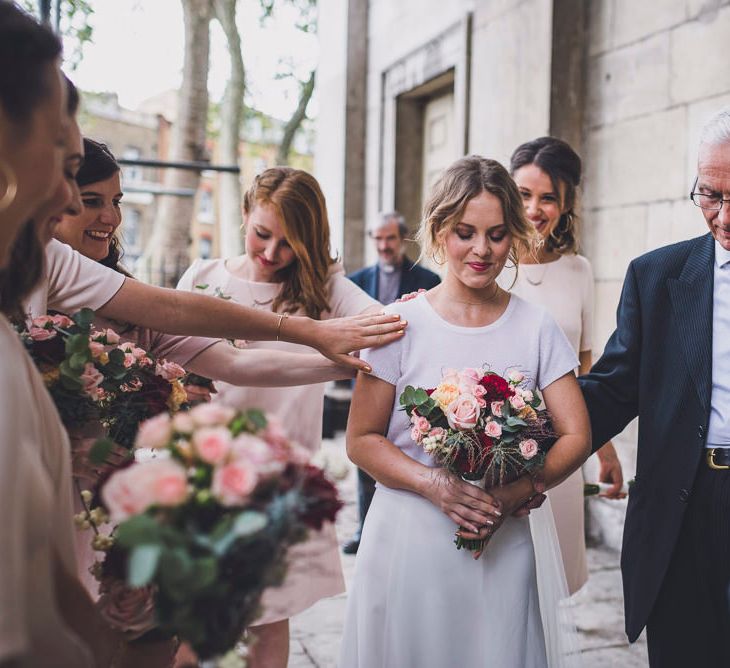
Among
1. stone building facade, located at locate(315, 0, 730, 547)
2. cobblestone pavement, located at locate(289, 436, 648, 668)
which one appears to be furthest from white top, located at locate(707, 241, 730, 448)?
stone building facade, located at locate(315, 0, 730, 547)

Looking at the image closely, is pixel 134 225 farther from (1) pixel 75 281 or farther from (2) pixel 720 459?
(2) pixel 720 459

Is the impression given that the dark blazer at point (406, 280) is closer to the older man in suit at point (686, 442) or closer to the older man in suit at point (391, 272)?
the older man in suit at point (391, 272)

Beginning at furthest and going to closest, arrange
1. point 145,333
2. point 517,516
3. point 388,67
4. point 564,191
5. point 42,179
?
1. point 388,67
2. point 564,191
3. point 145,333
4. point 517,516
5. point 42,179

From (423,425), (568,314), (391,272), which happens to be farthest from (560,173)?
(391,272)

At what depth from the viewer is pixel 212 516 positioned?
118cm

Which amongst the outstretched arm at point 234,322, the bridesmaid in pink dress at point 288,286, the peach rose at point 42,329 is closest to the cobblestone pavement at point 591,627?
the bridesmaid in pink dress at point 288,286

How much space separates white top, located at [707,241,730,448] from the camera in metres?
2.46

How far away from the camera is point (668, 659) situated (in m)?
2.50

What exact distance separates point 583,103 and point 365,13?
4.75 meters

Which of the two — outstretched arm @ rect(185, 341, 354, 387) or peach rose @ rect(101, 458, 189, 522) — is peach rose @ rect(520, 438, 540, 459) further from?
peach rose @ rect(101, 458, 189, 522)

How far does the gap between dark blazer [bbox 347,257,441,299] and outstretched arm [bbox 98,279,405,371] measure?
12.2 feet

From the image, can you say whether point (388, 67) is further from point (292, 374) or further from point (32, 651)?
point (32, 651)

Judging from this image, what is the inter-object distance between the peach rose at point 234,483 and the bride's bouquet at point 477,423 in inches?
41.4

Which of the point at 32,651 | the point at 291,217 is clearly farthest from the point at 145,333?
the point at 32,651
